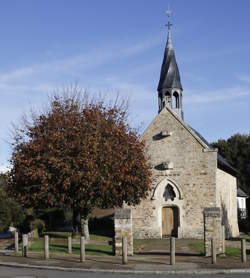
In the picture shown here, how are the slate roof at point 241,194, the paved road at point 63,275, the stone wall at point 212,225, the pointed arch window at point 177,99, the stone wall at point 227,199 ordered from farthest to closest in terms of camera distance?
the slate roof at point 241,194, the pointed arch window at point 177,99, the stone wall at point 227,199, the stone wall at point 212,225, the paved road at point 63,275

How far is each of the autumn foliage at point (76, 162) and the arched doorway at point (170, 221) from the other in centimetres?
616

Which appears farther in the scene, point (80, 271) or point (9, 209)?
point (9, 209)

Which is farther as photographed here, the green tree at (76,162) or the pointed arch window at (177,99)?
the pointed arch window at (177,99)

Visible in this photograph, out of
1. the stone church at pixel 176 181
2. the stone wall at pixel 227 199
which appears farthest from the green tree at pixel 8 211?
the stone wall at pixel 227 199

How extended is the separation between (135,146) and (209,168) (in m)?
7.16

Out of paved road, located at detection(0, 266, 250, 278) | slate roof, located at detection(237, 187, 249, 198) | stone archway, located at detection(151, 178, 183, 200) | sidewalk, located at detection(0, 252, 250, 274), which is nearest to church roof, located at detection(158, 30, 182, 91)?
stone archway, located at detection(151, 178, 183, 200)

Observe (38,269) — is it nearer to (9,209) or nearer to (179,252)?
(179,252)

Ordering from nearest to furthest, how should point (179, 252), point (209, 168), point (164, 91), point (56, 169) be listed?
point (179, 252) → point (56, 169) → point (209, 168) → point (164, 91)

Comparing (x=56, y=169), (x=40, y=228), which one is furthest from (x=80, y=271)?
(x=40, y=228)

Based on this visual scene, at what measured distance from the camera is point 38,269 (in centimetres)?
1495

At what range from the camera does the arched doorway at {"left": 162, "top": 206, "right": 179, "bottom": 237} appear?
3111cm

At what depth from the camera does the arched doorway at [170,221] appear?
31.1 meters

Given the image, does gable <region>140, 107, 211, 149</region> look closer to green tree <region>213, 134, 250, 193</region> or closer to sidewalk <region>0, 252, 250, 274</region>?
sidewalk <region>0, 252, 250, 274</region>

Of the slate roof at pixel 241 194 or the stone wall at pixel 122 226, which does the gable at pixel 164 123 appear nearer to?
the stone wall at pixel 122 226
